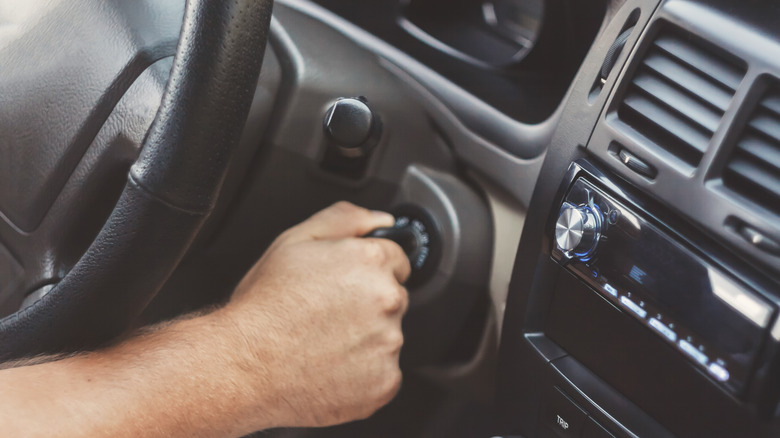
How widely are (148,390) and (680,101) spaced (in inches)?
22.7

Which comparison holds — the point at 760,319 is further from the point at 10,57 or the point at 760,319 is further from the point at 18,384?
the point at 10,57

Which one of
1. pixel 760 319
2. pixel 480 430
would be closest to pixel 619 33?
pixel 760 319

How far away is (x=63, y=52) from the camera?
0.90 meters

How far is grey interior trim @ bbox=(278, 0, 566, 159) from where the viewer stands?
0.94 metres

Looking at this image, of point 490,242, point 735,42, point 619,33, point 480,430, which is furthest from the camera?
point 480,430

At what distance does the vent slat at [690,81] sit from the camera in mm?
674

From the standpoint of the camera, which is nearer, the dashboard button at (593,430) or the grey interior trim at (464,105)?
the dashboard button at (593,430)

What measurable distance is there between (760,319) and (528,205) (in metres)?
0.33

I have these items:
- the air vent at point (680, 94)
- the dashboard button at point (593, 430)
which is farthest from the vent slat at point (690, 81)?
the dashboard button at point (593, 430)

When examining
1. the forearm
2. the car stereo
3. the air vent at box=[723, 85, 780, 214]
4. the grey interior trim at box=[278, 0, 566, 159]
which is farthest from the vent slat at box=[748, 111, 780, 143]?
the forearm

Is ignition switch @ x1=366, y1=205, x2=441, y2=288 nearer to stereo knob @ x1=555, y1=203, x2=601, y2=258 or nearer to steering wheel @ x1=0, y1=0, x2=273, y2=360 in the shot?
stereo knob @ x1=555, y1=203, x2=601, y2=258

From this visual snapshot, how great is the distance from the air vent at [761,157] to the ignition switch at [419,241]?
435 millimetres

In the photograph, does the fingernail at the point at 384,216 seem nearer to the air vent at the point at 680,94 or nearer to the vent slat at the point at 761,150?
the air vent at the point at 680,94

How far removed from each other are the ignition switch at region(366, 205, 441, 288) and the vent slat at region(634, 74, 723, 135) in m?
0.37
